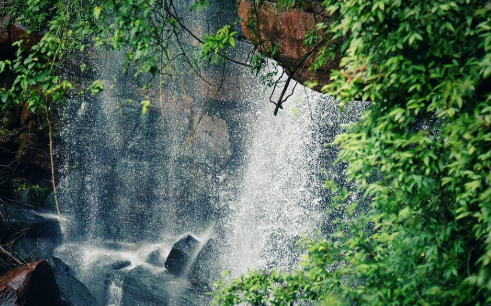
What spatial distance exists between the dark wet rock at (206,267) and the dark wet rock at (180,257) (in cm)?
26

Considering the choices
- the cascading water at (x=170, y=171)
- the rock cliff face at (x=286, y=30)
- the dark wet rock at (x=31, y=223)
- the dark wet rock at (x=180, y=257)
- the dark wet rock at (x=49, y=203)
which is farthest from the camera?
the dark wet rock at (x=49, y=203)

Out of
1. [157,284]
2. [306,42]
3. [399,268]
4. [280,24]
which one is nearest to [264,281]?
[399,268]

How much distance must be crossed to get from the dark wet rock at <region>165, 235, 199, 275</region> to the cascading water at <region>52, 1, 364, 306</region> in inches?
21.4

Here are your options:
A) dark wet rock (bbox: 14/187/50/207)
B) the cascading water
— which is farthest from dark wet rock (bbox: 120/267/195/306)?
dark wet rock (bbox: 14/187/50/207)

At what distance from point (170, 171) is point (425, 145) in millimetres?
10276

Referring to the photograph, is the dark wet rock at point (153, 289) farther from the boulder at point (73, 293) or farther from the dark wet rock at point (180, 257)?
the boulder at point (73, 293)

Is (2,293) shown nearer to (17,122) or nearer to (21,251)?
(21,251)

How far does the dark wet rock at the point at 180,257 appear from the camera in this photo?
32.6ft

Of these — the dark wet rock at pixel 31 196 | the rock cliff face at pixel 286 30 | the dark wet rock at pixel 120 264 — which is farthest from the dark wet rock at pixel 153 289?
the rock cliff face at pixel 286 30

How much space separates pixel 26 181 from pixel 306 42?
9032mm

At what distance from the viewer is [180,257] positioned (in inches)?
395

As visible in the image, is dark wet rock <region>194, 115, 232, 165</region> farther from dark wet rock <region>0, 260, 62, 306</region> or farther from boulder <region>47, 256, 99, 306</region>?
dark wet rock <region>0, 260, 62, 306</region>

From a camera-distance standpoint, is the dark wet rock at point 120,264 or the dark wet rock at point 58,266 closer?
the dark wet rock at point 58,266

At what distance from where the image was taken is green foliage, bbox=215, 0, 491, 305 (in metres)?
2.49
